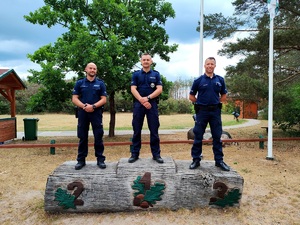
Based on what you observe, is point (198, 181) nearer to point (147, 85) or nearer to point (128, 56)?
point (147, 85)

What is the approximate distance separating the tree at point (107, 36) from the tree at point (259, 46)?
2391mm

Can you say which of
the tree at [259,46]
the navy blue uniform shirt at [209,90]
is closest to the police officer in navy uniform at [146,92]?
the navy blue uniform shirt at [209,90]

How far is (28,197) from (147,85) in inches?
126

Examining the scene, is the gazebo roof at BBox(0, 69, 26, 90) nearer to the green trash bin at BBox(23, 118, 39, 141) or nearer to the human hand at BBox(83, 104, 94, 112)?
the green trash bin at BBox(23, 118, 39, 141)

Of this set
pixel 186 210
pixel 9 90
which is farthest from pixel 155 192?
pixel 9 90

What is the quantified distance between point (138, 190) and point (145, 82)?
6.04ft

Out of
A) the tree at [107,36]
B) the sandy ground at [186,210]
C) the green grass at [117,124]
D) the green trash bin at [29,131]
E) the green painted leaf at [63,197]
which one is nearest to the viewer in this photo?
the sandy ground at [186,210]

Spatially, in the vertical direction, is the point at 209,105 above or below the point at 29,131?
above

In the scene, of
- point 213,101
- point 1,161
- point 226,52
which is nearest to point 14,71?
point 1,161

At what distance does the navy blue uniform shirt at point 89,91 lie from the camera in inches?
184

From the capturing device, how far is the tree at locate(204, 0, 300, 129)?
35.6 feet

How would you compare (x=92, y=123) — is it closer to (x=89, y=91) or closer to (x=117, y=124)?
(x=89, y=91)

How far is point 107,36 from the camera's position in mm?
11156

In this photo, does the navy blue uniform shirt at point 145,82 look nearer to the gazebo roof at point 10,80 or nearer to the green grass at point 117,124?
the gazebo roof at point 10,80
